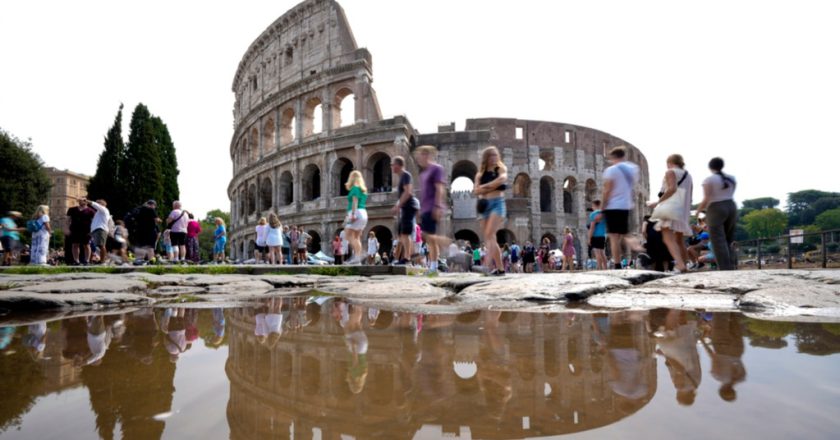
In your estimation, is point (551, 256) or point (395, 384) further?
point (551, 256)

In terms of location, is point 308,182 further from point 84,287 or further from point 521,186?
point 84,287

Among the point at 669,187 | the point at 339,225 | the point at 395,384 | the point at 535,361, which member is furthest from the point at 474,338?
the point at 339,225

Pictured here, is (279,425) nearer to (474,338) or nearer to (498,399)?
(498,399)

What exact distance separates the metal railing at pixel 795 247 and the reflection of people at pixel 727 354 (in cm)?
829

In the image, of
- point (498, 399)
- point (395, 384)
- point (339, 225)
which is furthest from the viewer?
point (339, 225)

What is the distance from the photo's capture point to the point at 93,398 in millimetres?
1039

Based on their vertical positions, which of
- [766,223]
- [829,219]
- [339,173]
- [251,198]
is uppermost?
[339,173]

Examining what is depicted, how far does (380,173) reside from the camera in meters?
24.3

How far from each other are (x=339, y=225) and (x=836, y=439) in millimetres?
20470

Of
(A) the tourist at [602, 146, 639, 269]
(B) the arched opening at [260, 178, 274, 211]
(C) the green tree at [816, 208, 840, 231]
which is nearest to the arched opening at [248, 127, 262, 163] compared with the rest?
(B) the arched opening at [260, 178, 274, 211]

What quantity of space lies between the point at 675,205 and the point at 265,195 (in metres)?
24.3

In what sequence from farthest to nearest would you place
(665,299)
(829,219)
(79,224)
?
(829,219) < (79,224) < (665,299)

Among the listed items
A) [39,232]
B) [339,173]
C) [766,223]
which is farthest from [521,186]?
[766,223]

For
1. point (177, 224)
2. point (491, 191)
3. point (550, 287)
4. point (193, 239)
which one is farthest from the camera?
point (193, 239)
